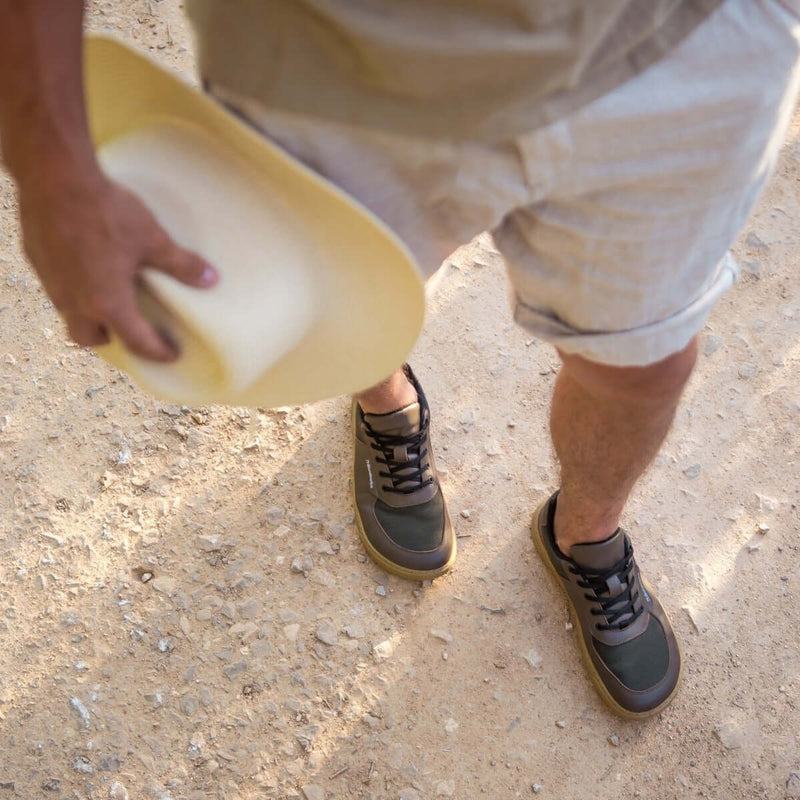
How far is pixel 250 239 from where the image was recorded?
756 mm

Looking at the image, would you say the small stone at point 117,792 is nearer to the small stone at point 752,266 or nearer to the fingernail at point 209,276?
the fingernail at point 209,276

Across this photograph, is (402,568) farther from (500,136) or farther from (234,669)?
(500,136)

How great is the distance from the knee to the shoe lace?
47cm

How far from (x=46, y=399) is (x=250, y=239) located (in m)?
1.17

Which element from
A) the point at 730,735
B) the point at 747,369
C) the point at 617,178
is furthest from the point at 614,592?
the point at 617,178

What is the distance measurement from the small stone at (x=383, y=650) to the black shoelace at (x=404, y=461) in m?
0.28

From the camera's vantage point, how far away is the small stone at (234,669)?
58.5 inches

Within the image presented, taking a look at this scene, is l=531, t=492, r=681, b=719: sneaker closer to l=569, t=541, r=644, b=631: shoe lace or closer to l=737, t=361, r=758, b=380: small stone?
l=569, t=541, r=644, b=631: shoe lace

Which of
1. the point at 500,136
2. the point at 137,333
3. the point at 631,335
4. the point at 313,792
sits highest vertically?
the point at 500,136

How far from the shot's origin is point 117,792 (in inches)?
54.4

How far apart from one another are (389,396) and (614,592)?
52cm

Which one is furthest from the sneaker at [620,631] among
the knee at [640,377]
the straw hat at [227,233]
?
the straw hat at [227,233]

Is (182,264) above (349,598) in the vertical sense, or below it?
above

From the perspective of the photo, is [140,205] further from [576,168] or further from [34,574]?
[34,574]
